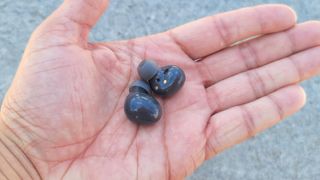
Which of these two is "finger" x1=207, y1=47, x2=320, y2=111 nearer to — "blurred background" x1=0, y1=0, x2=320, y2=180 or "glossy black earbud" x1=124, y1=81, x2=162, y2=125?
"glossy black earbud" x1=124, y1=81, x2=162, y2=125

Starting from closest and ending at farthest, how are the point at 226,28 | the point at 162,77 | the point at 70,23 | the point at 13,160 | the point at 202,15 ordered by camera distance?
the point at 13,160 → the point at 70,23 → the point at 162,77 → the point at 226,28 → the point at 202,15

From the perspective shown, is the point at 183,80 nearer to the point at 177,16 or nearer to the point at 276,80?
the point at 276,80

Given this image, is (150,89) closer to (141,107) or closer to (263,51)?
(141,107)

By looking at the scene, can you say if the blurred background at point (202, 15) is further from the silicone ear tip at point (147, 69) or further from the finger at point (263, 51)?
the silicone ear tip at point (147, 69)

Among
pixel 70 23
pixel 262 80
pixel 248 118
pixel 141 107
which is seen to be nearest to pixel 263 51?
pixel 262 80

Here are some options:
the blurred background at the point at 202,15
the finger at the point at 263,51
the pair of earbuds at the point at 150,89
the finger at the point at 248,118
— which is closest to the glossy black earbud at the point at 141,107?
the pair of earbuds at the point at 150,89
